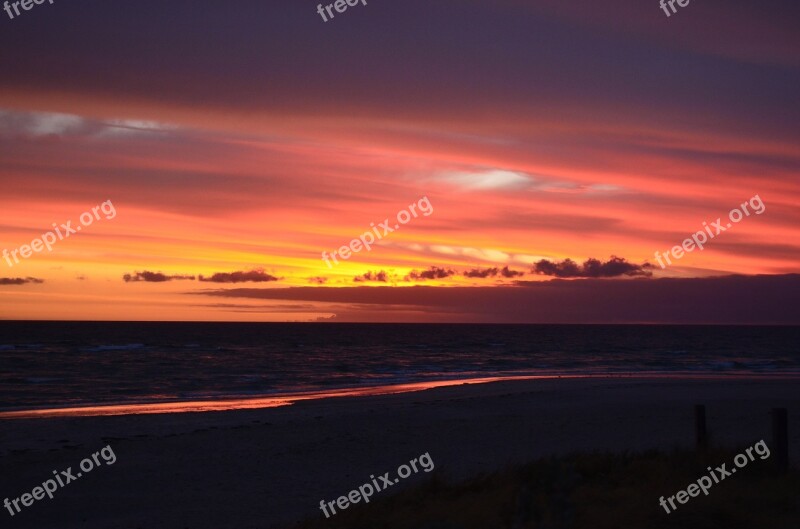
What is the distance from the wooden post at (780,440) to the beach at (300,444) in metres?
2.87

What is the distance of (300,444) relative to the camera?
1867cm

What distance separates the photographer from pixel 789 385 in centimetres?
3606

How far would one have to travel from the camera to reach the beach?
42.2 ft

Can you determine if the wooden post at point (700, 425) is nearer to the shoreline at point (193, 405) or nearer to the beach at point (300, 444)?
the beach at point (300, 444)

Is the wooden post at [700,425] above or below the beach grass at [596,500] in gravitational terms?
above

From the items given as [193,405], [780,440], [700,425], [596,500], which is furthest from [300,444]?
[193,405]

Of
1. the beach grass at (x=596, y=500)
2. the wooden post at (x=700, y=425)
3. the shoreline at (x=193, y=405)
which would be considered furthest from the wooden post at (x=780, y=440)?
the shoreline at (x=193, y=405)

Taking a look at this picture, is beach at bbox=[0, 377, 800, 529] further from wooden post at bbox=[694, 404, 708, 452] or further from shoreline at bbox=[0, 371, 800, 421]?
shoreline at bbox=[0, 371, 800, 421]

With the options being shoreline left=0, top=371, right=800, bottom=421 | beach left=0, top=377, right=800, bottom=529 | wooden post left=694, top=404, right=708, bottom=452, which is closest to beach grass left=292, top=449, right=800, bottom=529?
wooden post left=694, top=404, right=708, bottom=452

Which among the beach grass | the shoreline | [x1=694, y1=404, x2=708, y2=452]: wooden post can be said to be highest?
[x1=694, y1=404, x2=708, y2=452]: wooden post

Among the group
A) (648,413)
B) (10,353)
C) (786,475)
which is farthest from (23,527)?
(10,353)

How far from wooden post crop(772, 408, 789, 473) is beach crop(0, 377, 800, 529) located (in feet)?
9.43

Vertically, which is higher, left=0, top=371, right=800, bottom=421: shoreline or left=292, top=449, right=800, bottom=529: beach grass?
left=292, top=449, right=800, bottom=529: beach grass

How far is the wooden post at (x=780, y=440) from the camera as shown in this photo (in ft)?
34.4
